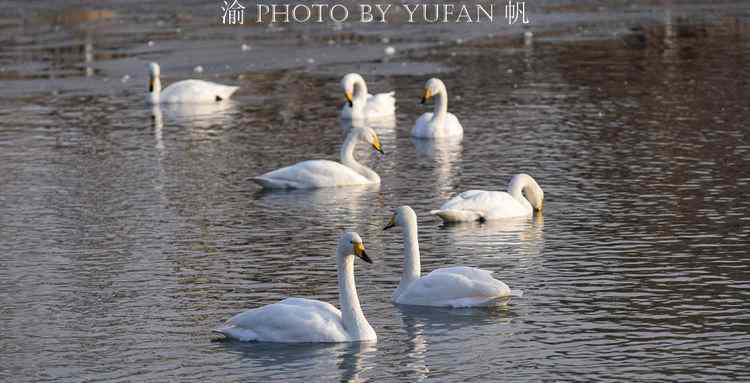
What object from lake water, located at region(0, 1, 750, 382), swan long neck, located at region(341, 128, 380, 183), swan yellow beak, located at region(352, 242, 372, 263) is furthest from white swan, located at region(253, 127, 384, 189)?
swan yellow beak, located at region(352, 242, 372, 263)

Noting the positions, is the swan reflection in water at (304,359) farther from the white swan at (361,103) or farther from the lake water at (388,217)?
the white swan at (361,103)

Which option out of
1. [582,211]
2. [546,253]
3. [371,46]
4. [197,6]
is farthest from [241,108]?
[197,6]

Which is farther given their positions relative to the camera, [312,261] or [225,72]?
[225,72]

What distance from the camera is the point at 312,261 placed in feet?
55.4

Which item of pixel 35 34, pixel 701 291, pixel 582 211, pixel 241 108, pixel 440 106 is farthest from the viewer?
pixel 35 34

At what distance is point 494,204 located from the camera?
18.9m

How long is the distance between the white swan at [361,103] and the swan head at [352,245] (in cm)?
1616

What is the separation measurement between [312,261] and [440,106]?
10.3 m

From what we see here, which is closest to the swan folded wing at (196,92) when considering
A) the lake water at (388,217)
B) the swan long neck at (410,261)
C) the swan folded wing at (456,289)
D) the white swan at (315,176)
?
the lake water at (388,217)

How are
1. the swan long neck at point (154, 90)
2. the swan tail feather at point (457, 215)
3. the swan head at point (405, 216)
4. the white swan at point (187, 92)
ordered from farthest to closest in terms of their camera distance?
1. the swan long neck at point (154, 90)
2. the white swan at point (187, 92)
3. the swan tail feather at point (457, 215)
4. the swan head at point (405, 216)

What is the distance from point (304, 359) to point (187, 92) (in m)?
20.5

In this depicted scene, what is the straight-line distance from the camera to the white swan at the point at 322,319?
13.2 meters

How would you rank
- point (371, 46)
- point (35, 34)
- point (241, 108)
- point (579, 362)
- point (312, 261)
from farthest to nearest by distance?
point (35, 34), point (371, 46), point (241, 108), point (312, 261), point (579, 362)

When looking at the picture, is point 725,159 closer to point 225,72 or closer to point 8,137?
point 8,137
